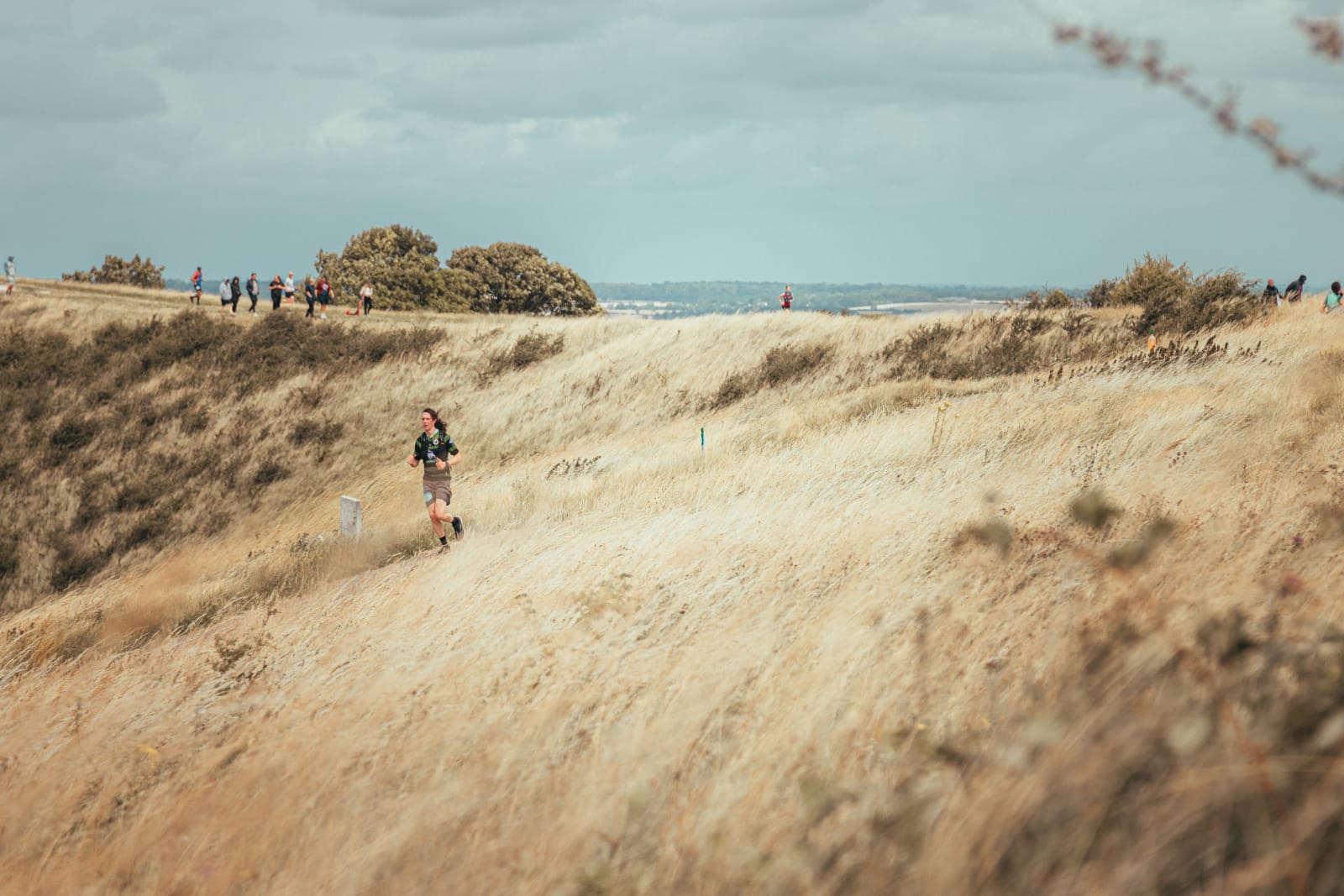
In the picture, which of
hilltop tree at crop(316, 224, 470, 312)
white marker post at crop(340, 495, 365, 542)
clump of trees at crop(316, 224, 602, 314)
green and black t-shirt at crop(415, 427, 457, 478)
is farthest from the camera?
clump of trees at crop(316, 224, 602, 314)

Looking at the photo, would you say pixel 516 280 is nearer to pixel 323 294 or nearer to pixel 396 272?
pixel 396 272

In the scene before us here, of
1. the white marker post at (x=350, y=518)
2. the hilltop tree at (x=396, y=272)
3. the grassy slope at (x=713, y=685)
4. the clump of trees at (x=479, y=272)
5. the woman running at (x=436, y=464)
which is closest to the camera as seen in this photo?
the grassy slope at (x=713, y=685)

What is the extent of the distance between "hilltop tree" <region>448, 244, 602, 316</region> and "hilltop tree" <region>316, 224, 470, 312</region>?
3.37 metres

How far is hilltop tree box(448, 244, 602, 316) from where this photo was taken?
259 feet

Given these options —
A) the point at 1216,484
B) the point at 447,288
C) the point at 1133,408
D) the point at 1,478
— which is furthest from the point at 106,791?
the point at 447,288

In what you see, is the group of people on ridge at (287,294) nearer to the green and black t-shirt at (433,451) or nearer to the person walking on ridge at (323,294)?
the person walking on ridge at (323,294)

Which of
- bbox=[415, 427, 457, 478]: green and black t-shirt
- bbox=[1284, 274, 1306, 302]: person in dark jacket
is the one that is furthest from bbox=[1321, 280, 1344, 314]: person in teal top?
bbox=[415, 427, 457, 478]: green and black t-shirt

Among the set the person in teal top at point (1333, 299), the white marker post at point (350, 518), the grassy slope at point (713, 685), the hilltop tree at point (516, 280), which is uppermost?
the hilltop tree at point (516, 280)

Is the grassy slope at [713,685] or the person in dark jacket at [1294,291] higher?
the person in dark jacket at [1294,291]

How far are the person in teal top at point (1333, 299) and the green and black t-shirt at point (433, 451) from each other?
20950 millimetres

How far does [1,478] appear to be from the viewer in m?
26.9

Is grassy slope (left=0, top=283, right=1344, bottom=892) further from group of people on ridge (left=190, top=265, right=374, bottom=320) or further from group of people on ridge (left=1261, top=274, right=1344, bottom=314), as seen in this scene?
group of people on ridge (left=190, top=265, right=374, bottom=320)

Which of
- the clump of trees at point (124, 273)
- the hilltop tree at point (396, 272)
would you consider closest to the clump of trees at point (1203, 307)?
the hilltop tree at point (396, 272)

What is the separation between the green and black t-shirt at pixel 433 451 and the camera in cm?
1288
